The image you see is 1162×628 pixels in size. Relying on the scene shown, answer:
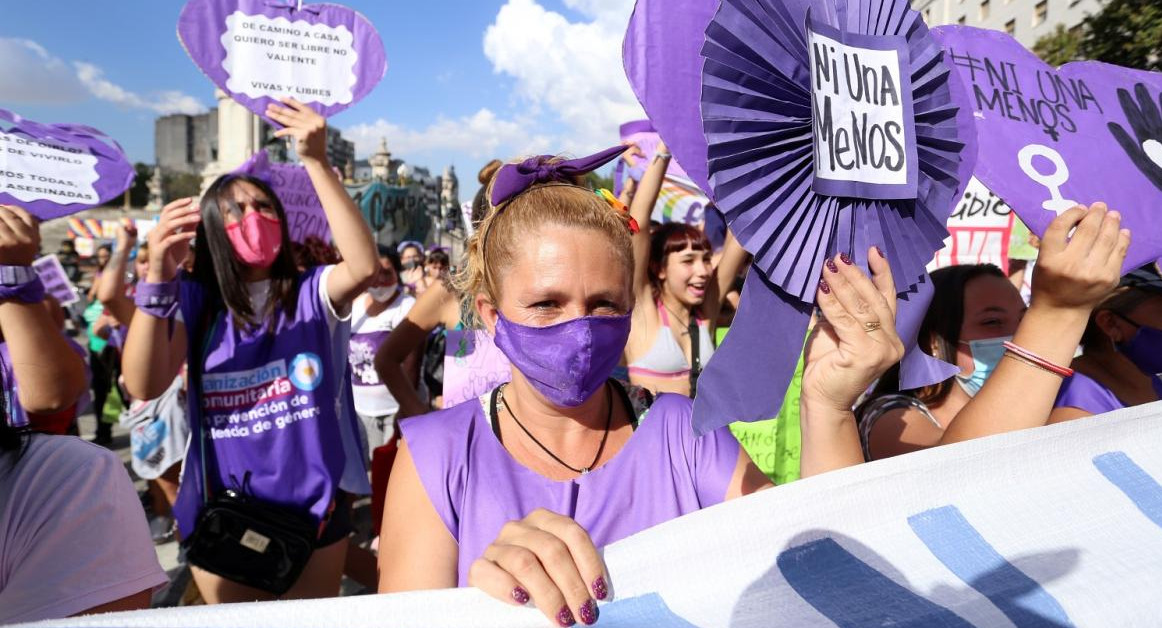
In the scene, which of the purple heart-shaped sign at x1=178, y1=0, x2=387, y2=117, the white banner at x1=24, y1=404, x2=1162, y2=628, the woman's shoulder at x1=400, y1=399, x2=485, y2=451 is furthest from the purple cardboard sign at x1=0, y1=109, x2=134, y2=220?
the white banner at x1=24, y1=404, x2=1162, y2=628

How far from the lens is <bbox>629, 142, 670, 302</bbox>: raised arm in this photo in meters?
2.54

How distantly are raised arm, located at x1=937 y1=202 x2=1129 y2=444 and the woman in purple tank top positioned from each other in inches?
14.7

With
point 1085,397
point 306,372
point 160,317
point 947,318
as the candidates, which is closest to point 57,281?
point 160,317

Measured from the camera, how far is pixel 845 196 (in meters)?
1.20

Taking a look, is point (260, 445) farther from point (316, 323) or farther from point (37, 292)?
point (37, 292)

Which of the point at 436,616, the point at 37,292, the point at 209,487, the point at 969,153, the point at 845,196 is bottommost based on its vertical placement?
the point at 209,487

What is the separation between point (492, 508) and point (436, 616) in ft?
1.24

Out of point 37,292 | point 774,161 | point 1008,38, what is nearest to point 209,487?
point 37,292

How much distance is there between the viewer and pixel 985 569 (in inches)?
45.4

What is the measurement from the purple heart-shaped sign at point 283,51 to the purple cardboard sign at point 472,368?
3.65 feet

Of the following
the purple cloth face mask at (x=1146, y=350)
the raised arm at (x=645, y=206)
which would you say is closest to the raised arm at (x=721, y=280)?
the raised arm at (x=645, y=206)

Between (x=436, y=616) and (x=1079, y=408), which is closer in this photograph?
(x=436, y=616)

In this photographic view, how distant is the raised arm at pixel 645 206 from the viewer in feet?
8.32

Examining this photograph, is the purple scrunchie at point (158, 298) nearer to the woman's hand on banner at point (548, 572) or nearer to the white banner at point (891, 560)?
the white banner at point (891, 560)
